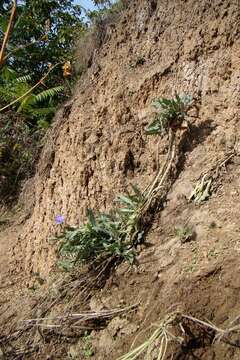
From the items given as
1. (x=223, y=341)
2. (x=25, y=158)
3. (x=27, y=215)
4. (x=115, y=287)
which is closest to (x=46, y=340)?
(x=115, y=287)

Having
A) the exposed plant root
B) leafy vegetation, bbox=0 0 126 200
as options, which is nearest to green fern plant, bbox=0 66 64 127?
leafy vegetation, bbox=0 0 126 200

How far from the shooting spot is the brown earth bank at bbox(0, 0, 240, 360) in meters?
2.61

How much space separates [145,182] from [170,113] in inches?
27.6

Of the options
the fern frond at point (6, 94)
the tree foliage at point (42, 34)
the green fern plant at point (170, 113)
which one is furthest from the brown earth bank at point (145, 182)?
the tree foliage at point (42, 34)

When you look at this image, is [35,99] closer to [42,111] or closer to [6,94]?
[42,111]

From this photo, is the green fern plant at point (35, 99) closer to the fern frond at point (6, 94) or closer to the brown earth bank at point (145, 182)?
the fern frond at point (6, 94)

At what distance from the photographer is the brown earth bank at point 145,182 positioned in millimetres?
2607

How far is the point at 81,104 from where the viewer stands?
522cm

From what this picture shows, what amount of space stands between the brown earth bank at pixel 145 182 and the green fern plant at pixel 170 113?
0.53ft

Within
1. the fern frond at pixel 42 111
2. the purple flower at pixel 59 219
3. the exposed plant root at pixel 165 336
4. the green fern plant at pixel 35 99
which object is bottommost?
the exposed plant root at pixel 165 336

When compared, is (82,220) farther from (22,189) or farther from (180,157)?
(22,189)

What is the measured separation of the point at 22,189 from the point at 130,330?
4.28 metres

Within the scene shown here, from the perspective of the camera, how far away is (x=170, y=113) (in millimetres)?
3781

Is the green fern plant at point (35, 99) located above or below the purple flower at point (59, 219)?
above
